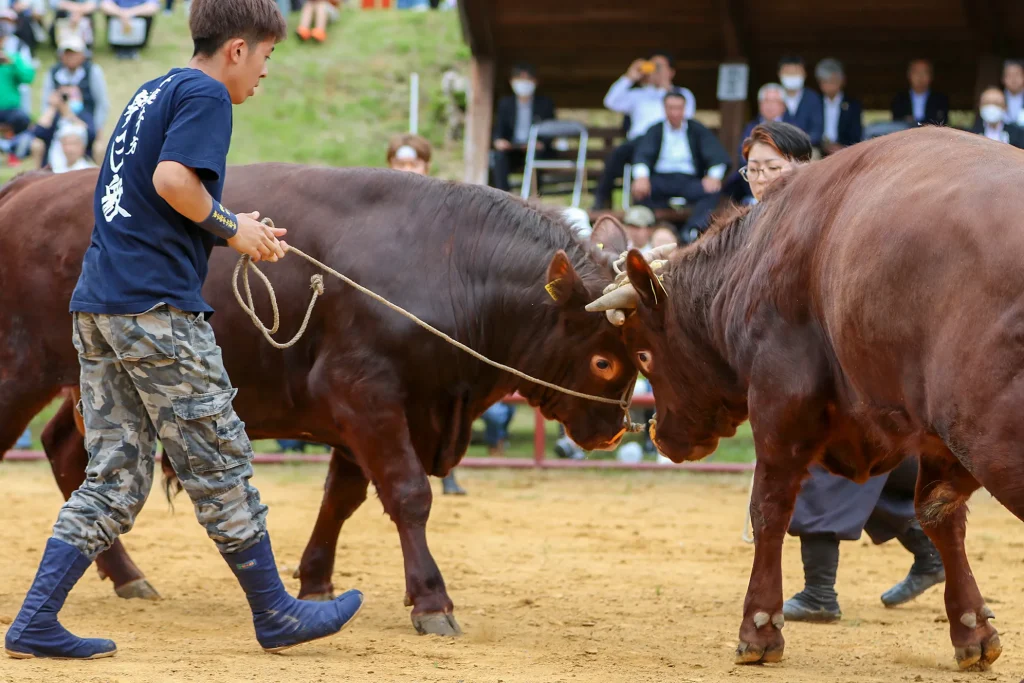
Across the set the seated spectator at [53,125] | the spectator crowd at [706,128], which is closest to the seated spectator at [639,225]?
the spectator crowd at [706,128]

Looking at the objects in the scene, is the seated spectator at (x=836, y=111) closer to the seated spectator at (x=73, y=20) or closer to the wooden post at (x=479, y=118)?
the wooden post at (x=479, y=118)

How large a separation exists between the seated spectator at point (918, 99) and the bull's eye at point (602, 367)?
8.19 metres

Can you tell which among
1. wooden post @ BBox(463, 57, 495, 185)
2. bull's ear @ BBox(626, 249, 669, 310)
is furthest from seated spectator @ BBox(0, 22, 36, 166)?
bull's ear @ BBox(626, 249, 669, 310)

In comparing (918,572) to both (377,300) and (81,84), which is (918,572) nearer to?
(377,300)

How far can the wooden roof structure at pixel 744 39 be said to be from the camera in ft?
42.3

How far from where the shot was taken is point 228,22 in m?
4.18

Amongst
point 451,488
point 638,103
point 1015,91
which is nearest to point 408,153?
point 451,488

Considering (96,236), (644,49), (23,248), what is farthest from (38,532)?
(644,49)

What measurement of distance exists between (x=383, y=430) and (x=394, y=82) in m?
16.1

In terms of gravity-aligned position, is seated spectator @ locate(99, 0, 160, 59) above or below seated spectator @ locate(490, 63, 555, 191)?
above

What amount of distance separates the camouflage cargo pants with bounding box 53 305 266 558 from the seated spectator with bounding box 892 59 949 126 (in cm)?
1010

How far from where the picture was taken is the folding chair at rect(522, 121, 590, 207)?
13.9 meters

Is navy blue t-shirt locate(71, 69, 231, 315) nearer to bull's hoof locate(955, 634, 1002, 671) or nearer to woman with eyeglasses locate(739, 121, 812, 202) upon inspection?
woman with eyeglasses locate(739, 121, 812, 202)

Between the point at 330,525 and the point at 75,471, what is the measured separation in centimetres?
133
